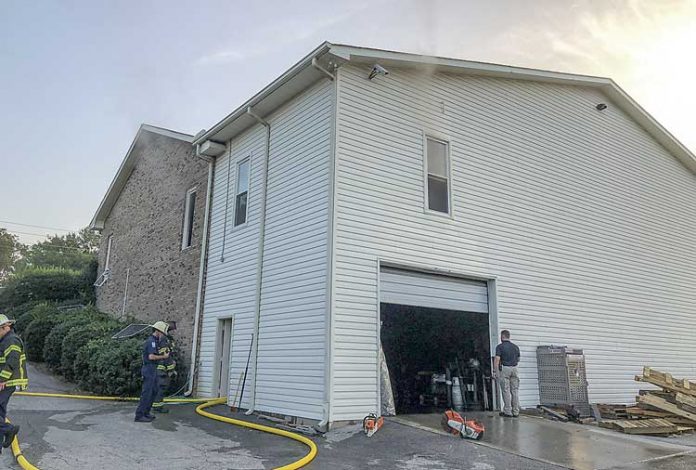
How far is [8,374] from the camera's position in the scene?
6387 millimetres

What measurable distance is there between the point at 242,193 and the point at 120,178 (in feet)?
30.9

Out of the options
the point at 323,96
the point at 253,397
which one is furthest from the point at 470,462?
the point at 323,96

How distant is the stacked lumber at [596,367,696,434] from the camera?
9.49 m

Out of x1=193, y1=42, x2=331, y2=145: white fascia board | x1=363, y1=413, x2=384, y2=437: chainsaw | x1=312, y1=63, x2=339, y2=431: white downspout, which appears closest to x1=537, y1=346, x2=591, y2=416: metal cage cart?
x1=363, y1=413, x2=384, y2=437: chainsaw

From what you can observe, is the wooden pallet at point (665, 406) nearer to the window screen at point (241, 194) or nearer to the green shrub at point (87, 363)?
the window screen at point (241, 194)

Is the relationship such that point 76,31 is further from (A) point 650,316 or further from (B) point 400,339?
(A) point 650,316

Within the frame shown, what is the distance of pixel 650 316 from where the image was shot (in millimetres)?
14141

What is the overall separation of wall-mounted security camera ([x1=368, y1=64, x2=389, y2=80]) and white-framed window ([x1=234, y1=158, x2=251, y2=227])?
3939 millimetres

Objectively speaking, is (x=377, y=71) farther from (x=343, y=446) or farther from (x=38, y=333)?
(x=38, y=333)

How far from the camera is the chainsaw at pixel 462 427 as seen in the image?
25.6ft

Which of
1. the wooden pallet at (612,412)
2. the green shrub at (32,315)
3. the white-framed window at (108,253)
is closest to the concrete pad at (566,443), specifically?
the wooden pallet at (612,412)

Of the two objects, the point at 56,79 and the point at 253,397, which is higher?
the point at 56,79

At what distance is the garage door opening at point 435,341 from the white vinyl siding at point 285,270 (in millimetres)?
1508

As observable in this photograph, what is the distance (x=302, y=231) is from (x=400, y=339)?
3.56 meters
